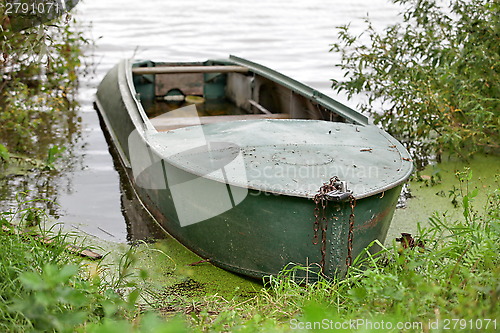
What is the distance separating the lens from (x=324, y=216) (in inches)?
130

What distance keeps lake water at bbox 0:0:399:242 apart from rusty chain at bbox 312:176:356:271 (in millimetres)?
1762

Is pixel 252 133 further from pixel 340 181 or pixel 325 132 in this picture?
pixel 340 181

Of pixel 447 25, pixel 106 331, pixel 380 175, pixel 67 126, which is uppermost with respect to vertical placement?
pixel 447 25

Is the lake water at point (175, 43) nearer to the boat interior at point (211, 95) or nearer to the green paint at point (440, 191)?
the boat interior at point (211, 95)

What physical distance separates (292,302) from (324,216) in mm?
494

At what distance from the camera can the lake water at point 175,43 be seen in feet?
17.4

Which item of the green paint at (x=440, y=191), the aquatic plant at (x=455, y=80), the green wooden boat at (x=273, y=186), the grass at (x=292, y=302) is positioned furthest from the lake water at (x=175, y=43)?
the aquatic plant at (x=455, y=80)

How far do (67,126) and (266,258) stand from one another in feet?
14.1

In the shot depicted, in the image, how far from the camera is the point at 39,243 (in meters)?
3.22

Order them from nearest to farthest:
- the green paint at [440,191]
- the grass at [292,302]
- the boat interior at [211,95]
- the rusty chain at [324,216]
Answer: the grass at [292,302] < the rusty chain at [324,216] < the green paint at [440,191] < the boat interior at [211,95]

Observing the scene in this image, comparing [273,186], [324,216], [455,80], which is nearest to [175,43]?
[455,80]

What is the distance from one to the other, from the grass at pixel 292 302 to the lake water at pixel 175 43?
1.71 m

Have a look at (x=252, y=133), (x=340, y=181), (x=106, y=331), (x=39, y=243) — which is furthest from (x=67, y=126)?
(x=106, y=331)

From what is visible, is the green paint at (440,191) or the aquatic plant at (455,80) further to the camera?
the aquatic plant at (455,80)
